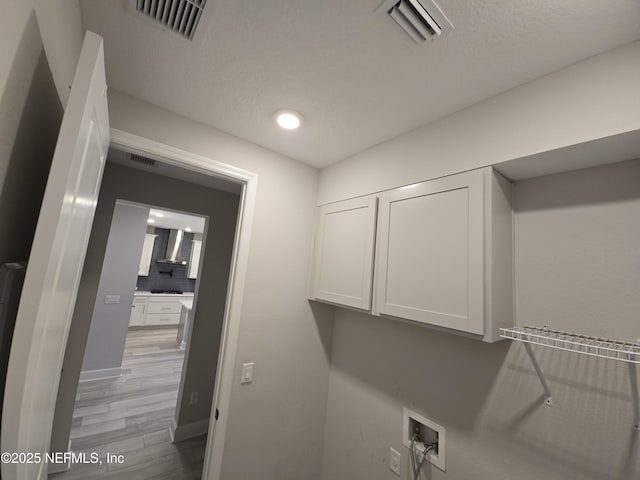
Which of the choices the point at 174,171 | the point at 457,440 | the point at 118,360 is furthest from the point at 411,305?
the point at 118,360

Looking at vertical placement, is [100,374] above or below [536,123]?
below

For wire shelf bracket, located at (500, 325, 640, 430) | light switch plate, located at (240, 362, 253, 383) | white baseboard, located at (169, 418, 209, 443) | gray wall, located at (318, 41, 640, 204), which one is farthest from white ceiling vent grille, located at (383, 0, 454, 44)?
white baseboard, located at (169, 418, 209, 443)

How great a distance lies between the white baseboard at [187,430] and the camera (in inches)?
102

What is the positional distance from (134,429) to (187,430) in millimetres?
558

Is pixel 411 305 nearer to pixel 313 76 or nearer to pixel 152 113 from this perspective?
pixel 313 76

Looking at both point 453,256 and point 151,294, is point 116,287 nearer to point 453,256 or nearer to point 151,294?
point 151,294

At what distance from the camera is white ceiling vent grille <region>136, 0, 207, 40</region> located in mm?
836

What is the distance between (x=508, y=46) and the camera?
895 mm

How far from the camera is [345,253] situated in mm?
1622

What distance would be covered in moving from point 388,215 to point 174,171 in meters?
2.12

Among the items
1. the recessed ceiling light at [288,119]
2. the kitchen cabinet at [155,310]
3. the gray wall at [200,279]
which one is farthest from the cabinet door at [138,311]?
the recessed ceiling light at [288,119]

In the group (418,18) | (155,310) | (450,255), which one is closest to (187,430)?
(450,255)

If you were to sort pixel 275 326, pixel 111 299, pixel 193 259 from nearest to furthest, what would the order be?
pixel 275 326 → pixel 111 299 → pixel 193 259

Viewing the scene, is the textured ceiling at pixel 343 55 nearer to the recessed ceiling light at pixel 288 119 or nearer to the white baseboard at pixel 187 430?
the recessed ceiling light at pixel 288 119
